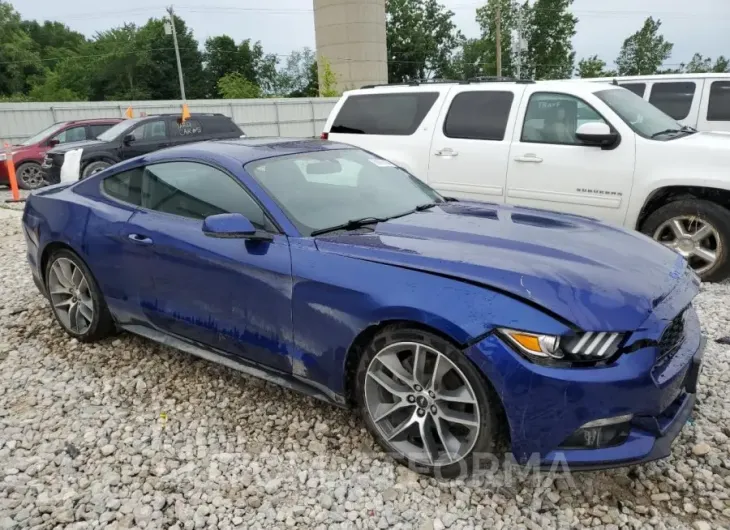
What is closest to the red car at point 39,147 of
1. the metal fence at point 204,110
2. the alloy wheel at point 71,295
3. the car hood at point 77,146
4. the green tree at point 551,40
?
the car hood at point 77,146

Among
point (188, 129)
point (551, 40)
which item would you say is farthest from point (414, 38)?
point (188, 129)

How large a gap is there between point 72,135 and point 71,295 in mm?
10796

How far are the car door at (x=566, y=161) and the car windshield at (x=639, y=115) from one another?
5.4 inches

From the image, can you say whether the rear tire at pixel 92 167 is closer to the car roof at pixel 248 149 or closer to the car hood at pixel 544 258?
the car roof at pixel 248 149

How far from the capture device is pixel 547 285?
2398 mm

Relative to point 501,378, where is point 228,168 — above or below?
above

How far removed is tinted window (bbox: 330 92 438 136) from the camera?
663 cm

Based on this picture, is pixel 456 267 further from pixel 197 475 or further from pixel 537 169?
pixel 537 169

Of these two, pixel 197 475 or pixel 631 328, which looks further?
pixel 197 475

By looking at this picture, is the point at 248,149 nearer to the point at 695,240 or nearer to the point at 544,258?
the point at 544,258

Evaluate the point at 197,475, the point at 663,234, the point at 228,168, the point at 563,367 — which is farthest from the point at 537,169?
the point at 197,475

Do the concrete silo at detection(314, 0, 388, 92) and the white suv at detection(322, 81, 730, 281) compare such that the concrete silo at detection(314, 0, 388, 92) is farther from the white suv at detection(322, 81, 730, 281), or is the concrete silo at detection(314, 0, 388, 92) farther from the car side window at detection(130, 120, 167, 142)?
the white suv at detection(322, 81, 730, 281)

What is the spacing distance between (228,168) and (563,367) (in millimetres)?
2142

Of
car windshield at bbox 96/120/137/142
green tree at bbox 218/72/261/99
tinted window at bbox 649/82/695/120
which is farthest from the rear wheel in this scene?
green tree at bbox 218/72/261/99
